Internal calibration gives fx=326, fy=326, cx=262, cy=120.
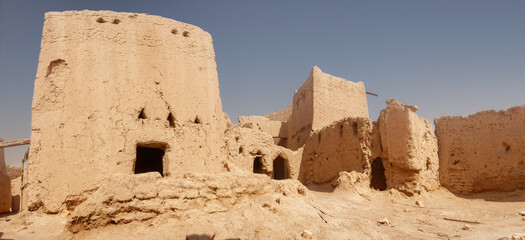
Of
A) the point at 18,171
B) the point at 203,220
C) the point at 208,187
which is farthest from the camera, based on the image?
the point at 18,171

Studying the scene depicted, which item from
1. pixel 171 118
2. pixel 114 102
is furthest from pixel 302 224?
pixel 114 102

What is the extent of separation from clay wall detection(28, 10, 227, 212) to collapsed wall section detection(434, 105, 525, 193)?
27.8ft

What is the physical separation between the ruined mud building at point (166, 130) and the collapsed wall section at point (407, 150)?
36mm

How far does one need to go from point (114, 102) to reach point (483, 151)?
12041 mm

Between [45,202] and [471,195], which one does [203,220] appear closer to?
[45,202]

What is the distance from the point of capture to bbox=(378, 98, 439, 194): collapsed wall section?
10.8 meters

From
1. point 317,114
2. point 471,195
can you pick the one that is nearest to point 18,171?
point 317,114

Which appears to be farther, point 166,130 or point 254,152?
point 254,152

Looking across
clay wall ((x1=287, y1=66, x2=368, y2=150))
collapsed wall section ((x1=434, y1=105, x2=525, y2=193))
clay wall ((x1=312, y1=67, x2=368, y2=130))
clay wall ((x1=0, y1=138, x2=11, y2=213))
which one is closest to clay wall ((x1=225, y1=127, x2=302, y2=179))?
clay wall ((x1=287, y1=66, x2=368, y2=150))

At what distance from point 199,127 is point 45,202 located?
12.6 ft

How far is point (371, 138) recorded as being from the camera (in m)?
11.8

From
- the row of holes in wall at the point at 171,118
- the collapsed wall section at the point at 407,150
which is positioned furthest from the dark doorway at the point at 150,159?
the collapsed wall section at the point at 407,150

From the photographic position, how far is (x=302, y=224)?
569 cm

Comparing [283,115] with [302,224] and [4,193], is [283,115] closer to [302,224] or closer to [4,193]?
[4,193]
